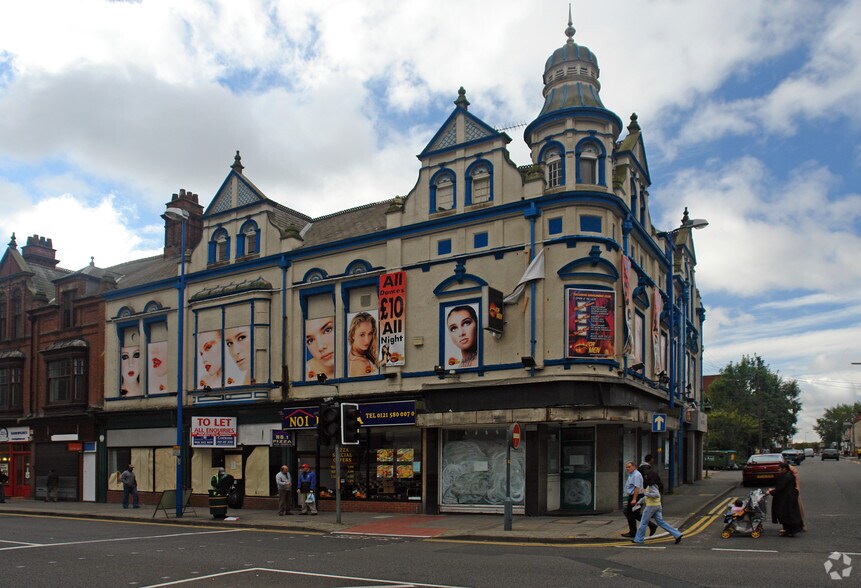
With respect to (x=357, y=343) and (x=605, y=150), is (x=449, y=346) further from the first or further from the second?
(x=605, y=150)

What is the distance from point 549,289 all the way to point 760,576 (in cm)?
1149

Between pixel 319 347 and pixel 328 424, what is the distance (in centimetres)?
658

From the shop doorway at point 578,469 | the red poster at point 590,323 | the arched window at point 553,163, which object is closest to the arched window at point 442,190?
the arched window at point 553,163

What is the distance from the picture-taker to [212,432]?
2748 cm

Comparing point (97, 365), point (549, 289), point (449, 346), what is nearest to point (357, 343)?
point (449, 346)

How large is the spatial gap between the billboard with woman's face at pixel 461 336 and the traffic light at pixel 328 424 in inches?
169

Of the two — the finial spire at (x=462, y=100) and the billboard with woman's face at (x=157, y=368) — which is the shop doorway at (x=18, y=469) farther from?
the finial spire at (x=462, y=100)

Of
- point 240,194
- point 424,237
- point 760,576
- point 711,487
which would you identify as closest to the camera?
point 760,576

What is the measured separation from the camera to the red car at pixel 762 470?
33094mm

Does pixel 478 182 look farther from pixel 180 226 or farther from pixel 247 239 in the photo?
pixel 180 226

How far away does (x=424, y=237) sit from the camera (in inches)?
969

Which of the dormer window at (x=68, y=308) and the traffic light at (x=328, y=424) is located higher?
the dormer window at (x=68, y=308)

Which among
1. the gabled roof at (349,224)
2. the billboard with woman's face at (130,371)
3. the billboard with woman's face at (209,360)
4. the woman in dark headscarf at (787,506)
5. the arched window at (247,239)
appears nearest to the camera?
the woman in dark headscarf at (787,506)

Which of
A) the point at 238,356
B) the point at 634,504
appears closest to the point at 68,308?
the point at 238,356
